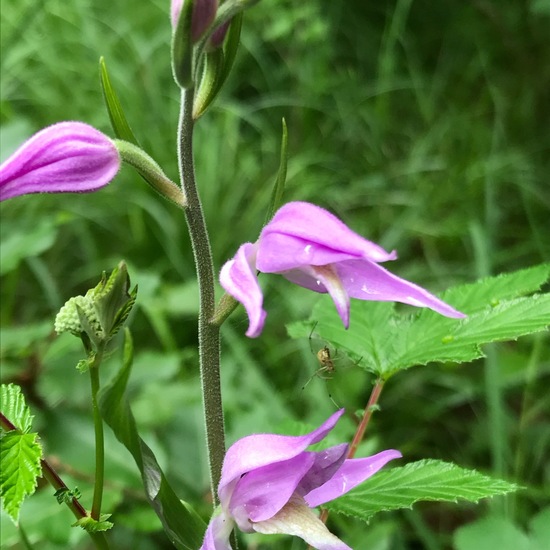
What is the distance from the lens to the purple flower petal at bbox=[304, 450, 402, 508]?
0.74 meters

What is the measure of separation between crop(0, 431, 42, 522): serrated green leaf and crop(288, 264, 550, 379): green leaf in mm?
400

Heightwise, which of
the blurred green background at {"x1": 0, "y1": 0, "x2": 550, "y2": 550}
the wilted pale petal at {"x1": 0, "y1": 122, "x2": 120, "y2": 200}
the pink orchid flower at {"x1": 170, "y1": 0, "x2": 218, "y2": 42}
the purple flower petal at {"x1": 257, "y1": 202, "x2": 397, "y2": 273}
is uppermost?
the pink orchid flower at {"x1": 170, "y1": 0, "x2": 218, "y2": 42}

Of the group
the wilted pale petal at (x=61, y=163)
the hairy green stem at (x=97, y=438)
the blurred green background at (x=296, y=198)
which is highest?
the wilted pale petal at (x=61, y=163)

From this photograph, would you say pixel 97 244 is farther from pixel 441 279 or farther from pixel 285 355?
pixel 441 279

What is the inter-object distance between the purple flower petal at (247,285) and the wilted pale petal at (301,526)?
0.24 m

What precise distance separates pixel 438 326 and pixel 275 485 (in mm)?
290

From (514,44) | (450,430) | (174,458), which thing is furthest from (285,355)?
(514,44)

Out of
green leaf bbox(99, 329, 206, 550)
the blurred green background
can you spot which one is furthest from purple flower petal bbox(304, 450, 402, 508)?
the blurred green background

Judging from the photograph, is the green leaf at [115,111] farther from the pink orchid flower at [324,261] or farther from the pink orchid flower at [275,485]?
the pink orchid flower at [275,485]

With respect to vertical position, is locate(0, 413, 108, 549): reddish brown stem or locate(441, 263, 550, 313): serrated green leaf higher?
locate(0, 413, 108, 549): reddish brown stem

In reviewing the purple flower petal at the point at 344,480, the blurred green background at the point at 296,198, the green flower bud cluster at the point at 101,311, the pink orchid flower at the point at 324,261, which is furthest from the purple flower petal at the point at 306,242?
A: the blurred green background at the point at 296,198

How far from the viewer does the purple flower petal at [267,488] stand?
0.69m

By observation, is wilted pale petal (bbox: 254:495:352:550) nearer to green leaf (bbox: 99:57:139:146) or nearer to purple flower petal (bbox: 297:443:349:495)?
purple flower petal (bbox: 297:443:349:495)

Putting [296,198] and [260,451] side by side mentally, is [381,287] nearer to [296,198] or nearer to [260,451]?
[260,451]
